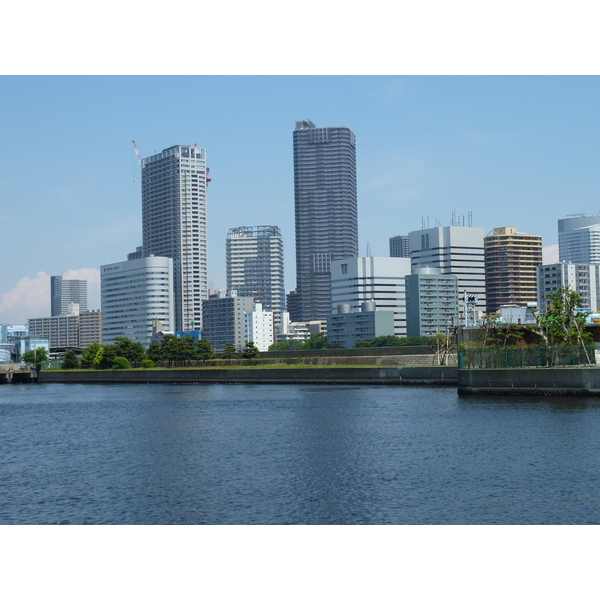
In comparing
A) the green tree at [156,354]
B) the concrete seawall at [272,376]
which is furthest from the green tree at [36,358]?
the green tree at [156,354]

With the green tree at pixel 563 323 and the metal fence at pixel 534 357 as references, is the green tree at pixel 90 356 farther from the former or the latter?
the metal fence at pixel 534 357

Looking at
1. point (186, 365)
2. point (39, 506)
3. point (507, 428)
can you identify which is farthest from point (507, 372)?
point (186, 365)

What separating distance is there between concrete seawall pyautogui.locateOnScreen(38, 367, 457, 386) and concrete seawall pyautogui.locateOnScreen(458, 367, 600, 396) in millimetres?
19101

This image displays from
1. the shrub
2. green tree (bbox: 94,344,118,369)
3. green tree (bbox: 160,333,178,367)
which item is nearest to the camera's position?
green tree (bbox: 160,333,178,367)

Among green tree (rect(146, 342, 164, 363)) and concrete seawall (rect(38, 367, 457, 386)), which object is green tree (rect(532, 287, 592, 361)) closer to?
concrete seawall (rect(38, 367, 457, 386))

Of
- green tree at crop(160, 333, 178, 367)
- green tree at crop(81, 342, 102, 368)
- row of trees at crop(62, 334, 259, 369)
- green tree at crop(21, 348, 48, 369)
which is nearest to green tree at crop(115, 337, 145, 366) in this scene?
row of trees at crop(62, 334, 259, 369)

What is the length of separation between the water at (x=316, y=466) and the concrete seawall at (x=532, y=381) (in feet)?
5.76

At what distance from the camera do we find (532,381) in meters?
56.9

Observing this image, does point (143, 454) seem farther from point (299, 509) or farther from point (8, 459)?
point (299, 509)

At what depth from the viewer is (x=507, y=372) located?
58469 mm

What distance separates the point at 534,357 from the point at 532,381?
10.7ft

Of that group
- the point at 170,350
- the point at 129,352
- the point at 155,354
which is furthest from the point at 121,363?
the point at 170,350

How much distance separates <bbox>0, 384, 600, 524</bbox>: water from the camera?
79.1ft

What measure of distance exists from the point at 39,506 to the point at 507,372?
40.3m
